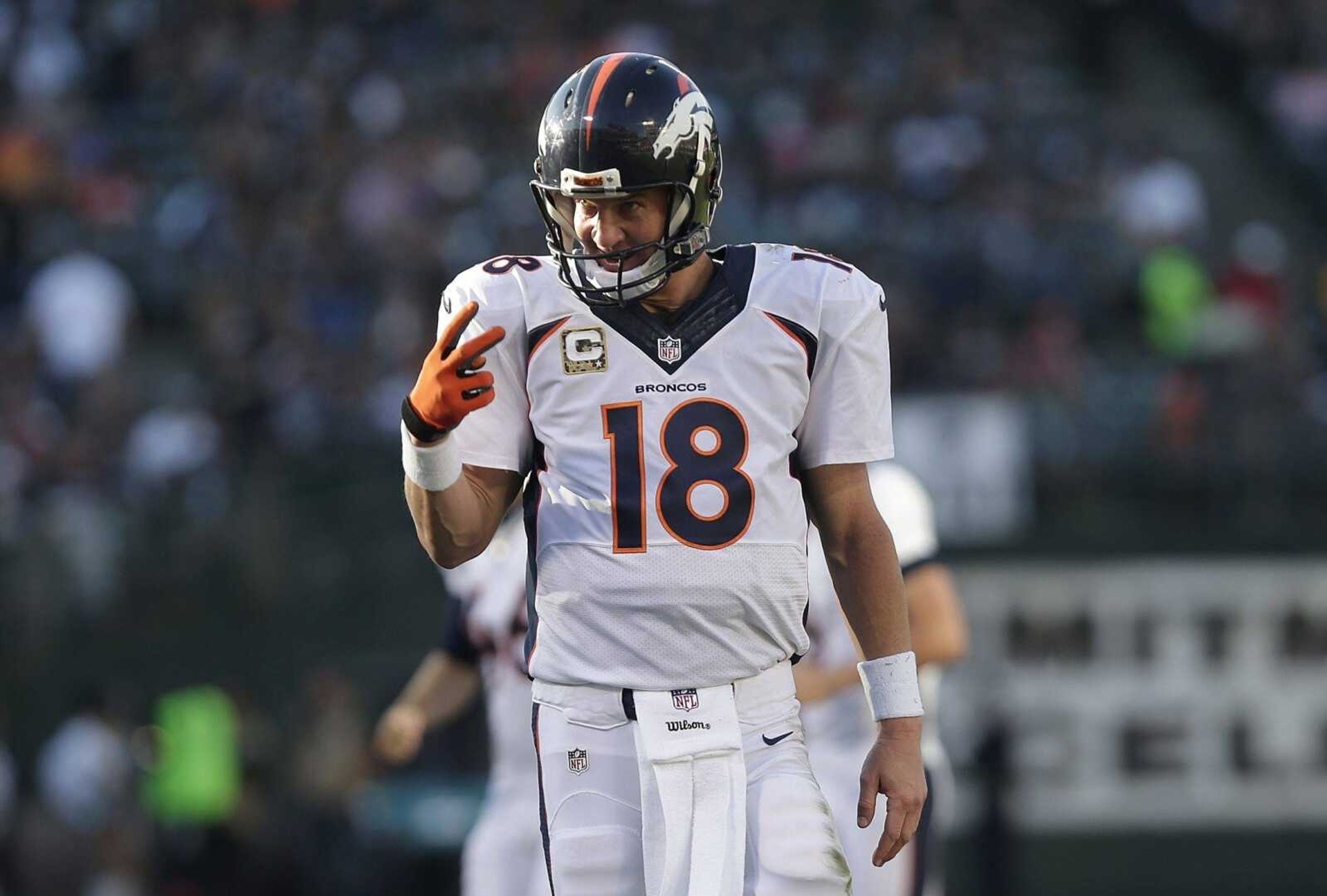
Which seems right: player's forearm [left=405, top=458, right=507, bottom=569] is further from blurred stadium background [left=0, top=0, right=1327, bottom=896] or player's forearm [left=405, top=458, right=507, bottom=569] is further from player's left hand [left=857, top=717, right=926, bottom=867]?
blurred stadium background [left=0, top=0, right=1327, bottom=896]

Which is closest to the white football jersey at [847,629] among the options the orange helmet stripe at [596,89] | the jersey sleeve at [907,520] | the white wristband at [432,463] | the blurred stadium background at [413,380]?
the jersey sleeve at [907,520]

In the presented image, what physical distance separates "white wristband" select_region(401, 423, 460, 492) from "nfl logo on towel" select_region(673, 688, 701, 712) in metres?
0.55

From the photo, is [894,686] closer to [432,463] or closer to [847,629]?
[432,463]

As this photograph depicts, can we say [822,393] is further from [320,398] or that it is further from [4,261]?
[4,261]

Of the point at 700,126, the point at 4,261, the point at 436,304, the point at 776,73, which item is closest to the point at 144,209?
the point at 4,261

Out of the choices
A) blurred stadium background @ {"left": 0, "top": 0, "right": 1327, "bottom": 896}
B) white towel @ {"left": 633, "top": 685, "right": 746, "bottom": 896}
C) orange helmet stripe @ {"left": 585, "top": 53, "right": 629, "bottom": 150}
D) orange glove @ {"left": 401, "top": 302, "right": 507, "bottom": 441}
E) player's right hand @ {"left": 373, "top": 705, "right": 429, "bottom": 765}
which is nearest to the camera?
orange glove @ {"left": 401, "top": 302, "right": 507, "bottom": 441}

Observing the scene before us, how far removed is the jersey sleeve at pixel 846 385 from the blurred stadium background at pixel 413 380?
7146 mm

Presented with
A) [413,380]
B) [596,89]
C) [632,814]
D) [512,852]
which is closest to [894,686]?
[632,814]

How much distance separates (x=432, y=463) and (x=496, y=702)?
7.83 ft

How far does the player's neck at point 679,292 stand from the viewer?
13.0 ft

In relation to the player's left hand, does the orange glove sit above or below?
above

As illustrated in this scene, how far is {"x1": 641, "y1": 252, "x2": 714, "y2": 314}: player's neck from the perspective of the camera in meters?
3.96

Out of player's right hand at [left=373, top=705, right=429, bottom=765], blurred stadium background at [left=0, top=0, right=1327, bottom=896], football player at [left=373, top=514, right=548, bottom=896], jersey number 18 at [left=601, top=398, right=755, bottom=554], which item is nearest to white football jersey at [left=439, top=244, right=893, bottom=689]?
jersey number 18 at [left=601, top=398, right=755, bottom=554]

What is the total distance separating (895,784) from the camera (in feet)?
12.9
